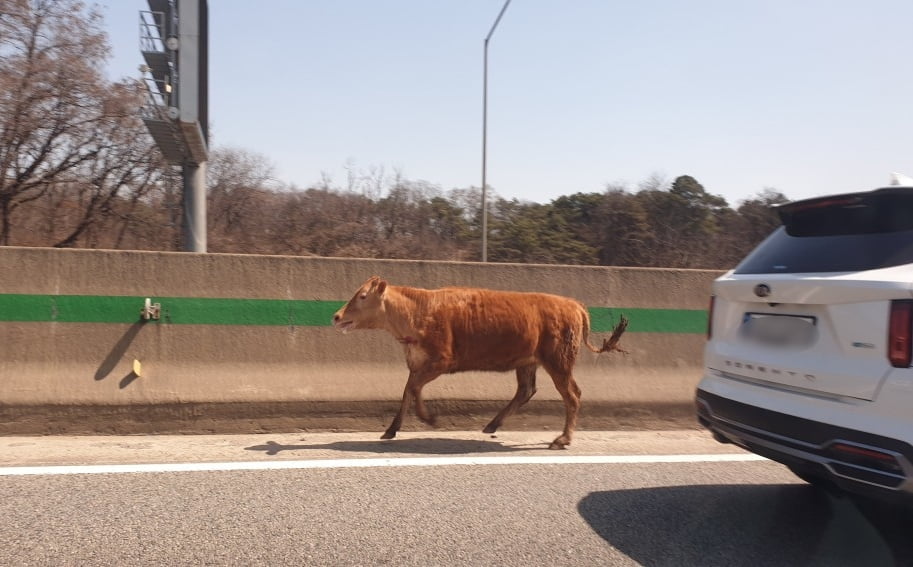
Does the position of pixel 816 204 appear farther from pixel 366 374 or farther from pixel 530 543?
pixel 366 374

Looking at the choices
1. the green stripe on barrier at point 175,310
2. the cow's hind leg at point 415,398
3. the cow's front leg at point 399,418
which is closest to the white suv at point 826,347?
the cow's hind leg at point 415,398

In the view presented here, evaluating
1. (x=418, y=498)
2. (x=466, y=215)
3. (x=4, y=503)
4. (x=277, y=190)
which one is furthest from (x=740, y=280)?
(x=466, y=215)

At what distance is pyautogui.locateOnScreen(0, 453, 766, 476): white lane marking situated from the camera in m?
5.50

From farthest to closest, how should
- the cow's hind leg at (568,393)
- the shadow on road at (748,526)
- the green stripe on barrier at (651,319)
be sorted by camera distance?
the green stripe on barrier at (651,319), the cow's hind leg at (568,393), the shadow on road at (748,526)

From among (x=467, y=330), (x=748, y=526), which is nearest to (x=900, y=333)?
(x=748, y=526)

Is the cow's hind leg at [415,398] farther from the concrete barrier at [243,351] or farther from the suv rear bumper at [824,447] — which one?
the suv rear bumper at [824,447]

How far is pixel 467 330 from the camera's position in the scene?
6.93 metres

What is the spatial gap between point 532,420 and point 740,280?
11.4 feet

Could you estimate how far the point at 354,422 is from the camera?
7223 millimetres

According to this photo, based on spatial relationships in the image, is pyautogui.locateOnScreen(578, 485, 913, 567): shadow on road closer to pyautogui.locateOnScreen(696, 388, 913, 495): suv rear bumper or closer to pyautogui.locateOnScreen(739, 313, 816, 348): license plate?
pyautogui.locateOnScreen(696, 388, 913, 495): suv rear bumper

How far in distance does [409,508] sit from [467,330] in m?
2.45

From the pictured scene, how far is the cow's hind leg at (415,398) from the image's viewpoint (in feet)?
22.4

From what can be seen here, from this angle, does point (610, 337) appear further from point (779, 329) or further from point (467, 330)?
point (779, 329)

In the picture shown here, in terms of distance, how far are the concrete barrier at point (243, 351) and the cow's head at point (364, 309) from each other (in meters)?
0.53
